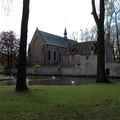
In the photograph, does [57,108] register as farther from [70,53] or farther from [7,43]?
[7,43]

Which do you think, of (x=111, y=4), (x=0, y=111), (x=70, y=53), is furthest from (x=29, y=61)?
(x=0, y=111)

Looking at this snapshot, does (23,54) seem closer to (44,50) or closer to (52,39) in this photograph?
(44,50)

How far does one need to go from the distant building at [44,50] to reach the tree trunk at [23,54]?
3950 centimetres

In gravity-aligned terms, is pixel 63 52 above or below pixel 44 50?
below

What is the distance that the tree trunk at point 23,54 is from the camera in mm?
9258

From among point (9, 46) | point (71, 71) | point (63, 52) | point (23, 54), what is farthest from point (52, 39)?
point (23, 54)

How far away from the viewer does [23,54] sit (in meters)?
9.38

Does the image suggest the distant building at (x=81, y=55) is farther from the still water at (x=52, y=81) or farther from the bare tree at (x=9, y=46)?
the bare tree at (x=9, y=46)

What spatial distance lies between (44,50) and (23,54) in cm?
4050

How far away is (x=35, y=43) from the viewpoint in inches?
2073

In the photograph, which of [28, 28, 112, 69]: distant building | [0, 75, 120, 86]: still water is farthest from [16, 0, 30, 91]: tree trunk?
[28, 28, 112, 69]: distant building

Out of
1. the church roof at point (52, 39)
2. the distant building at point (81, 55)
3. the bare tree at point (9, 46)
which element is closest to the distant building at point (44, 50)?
the church roof at point (52, 39)

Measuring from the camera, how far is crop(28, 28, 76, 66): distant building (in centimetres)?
4997

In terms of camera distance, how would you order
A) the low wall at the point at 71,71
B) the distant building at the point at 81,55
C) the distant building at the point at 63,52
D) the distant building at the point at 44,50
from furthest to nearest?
the distant building at the point at 44,50
the distant building at the point at 63,52
the distant building at the point at 81,55
the low wall at the point at 71,71
